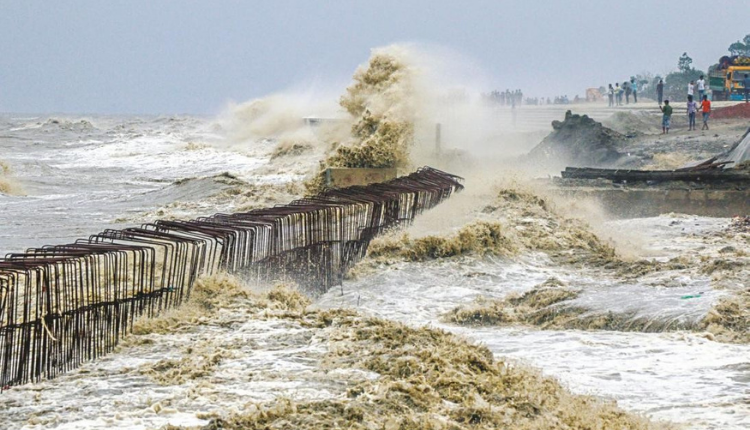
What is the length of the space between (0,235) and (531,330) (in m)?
10.7

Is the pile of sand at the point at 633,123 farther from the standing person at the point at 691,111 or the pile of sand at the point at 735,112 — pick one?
the pile of sand at the point at 735,112

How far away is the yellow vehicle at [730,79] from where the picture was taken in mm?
43281

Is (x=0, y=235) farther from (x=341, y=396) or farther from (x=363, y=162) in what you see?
(x=341, y=396)

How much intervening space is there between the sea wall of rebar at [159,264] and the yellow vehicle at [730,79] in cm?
3219

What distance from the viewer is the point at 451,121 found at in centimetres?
2975

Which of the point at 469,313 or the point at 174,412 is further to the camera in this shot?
the point at 469,313

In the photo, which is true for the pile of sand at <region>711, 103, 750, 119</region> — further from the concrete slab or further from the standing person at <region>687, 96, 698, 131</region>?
the concrete slab

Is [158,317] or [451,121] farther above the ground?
[451,121]

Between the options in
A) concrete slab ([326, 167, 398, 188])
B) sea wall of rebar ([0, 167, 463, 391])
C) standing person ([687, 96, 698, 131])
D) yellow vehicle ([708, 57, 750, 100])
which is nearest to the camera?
sea wall of rebar ([0, 167, 463, 391])

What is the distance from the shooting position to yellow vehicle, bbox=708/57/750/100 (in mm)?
43281

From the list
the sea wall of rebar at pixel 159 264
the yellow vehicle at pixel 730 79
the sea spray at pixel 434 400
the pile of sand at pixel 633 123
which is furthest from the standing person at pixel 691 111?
the sea spray at pixel 434 400

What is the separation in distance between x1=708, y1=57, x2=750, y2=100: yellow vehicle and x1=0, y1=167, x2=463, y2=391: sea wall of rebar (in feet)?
106

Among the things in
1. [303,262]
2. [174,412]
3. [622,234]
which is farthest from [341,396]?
[622,234]

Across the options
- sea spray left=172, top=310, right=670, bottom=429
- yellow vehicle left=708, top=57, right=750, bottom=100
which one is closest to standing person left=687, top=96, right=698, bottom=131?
yellow vehicle left=708, top=57, right=750, bottom=100
